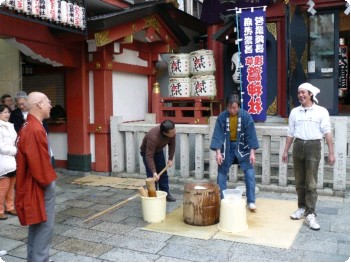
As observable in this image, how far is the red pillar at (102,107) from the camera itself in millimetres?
8867

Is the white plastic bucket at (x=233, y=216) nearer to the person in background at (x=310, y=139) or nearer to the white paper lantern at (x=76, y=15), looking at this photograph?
the person in background at (x=310, y=139)

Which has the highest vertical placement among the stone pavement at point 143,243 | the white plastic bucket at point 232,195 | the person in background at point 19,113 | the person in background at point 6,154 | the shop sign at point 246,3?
the shop sign at point 246,3

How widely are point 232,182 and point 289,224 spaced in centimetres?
236

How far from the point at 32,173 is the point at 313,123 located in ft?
12.1

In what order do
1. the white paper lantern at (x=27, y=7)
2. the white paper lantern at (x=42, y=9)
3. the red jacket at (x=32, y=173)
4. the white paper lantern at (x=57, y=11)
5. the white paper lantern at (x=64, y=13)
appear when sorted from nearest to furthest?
the red jacket at (x=32, y=173), the white paper lantern at (x=27, y=7), the white paper lantern at (x=42, y=9), the white paper lantern at (x=57, y=11), the white paper lantern at (x=64, y=13)

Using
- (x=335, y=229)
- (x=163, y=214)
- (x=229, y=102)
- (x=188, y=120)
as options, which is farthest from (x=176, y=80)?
(x=335, y=229)

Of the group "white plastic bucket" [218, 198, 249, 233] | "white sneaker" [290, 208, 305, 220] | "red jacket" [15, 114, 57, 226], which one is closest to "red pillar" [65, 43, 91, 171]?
"white plastic bucket" [218, 198, 249, 233]

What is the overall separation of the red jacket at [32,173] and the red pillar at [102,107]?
5.25m

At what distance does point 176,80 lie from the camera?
10.5m

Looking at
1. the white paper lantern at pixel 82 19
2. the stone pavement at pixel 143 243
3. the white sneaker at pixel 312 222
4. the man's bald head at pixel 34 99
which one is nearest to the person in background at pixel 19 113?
the stone pavement at pixel 143 243

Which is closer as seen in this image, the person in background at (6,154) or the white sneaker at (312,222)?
the white sneaker at (312,222)

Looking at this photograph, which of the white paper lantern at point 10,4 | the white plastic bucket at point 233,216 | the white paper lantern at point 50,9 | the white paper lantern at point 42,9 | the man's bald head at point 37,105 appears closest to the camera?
the man's bald head at point 37,105

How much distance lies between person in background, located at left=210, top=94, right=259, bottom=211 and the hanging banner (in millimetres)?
3220

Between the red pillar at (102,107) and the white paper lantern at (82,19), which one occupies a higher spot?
the white paper lantern at (82,19)
